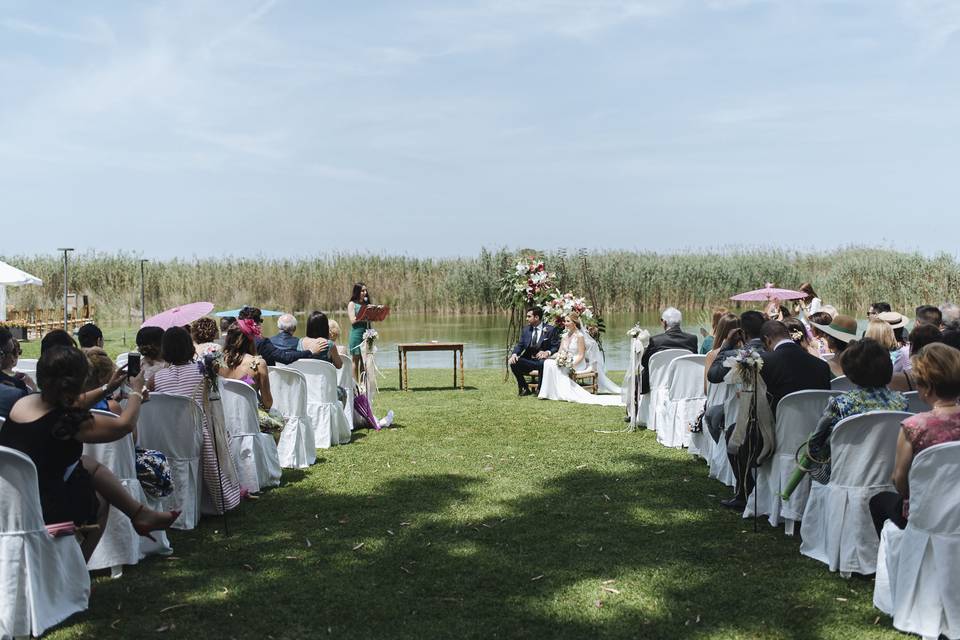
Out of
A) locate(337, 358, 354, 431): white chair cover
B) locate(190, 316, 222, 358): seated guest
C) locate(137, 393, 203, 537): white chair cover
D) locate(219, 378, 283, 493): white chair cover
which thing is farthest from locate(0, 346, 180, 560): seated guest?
locate(337, 358, 354, 431): white chair cover

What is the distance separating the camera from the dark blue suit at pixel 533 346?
484 inches

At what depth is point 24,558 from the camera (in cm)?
367

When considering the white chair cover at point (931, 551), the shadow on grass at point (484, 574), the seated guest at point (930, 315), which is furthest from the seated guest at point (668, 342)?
the white chair cover at point (931, 551)

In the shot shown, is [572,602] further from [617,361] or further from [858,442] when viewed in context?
[617,361]

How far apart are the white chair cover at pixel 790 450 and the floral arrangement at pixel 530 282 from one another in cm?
795

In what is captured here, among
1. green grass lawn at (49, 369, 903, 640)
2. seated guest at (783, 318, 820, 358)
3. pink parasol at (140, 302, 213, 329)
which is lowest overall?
green grass lawn at (49, 369, 903, 640)

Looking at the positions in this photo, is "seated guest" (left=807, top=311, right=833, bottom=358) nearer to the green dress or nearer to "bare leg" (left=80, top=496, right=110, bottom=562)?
"bare leg" (left=80, top=496, right=110, bottom=562)

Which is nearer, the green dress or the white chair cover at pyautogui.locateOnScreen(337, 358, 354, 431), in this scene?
the white chair cover at pyautogui.locateOnScreen(337, 358, 354, 431)

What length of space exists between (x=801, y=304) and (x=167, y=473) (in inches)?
344

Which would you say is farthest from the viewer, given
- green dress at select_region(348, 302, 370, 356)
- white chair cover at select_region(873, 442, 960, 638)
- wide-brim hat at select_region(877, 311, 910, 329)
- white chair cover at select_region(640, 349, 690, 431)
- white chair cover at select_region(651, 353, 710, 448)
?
green dress at select_region(348, 302, 370, 356)

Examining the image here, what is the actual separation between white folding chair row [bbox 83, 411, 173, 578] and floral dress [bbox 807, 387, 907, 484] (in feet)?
12.1

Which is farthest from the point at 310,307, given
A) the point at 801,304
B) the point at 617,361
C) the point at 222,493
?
the point at 222,493

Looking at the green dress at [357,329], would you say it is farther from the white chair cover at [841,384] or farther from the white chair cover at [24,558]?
the white chair cover at [24,558]

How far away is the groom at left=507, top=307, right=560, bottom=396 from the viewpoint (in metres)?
12.3
